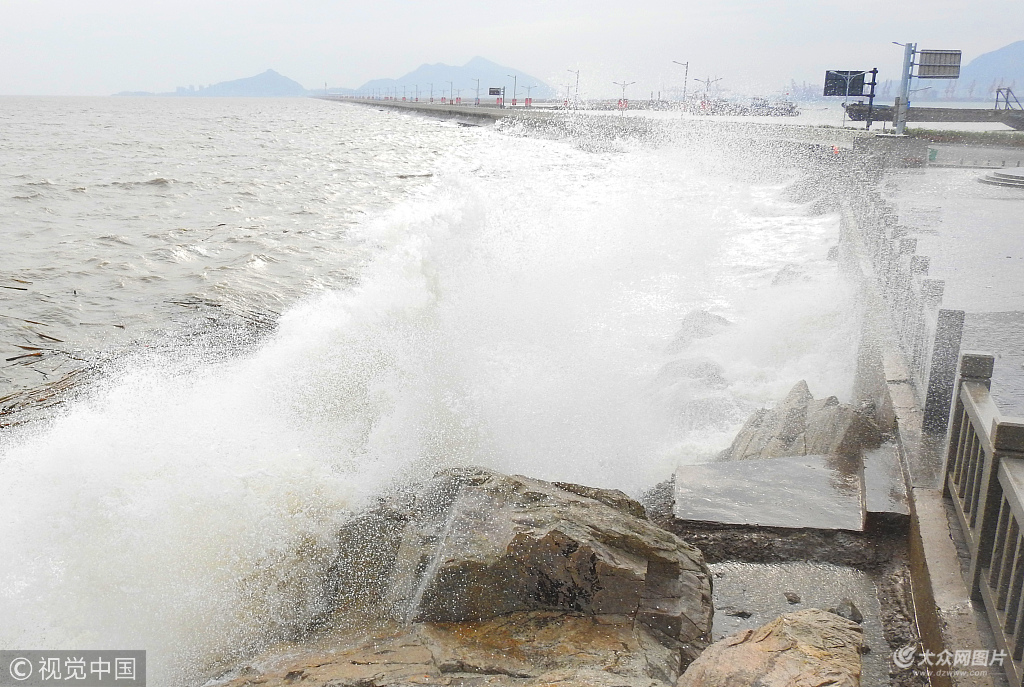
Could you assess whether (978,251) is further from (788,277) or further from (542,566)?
(542,566)

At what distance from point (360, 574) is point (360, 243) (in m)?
12.4

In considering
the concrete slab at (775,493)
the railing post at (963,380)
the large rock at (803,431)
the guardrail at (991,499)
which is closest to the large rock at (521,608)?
the concrete slab at (775,493)

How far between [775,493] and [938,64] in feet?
142

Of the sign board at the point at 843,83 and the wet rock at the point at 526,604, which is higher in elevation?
the sign board at the point at 843,83

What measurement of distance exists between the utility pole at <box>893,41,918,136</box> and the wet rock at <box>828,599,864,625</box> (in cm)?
3376

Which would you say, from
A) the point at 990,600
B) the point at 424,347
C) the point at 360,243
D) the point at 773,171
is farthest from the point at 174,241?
the point at 773,171

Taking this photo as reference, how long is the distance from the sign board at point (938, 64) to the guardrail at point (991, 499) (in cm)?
4231

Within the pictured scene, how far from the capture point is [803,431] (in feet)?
19.3

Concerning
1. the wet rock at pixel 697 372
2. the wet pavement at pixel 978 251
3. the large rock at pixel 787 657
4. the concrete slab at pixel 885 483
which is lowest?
the wet rock at pixel 697 372

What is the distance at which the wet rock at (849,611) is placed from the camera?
12.0 feet

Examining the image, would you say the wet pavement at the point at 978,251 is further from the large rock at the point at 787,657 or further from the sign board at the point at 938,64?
the sign board at the point at 938,64

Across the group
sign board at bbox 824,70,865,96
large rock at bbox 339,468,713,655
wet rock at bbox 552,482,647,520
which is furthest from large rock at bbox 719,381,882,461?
sign board at bbox 824,70,865,96

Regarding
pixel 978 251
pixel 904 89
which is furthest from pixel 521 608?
pixel 904 89

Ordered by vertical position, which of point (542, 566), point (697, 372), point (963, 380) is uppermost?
point (963, 380)
